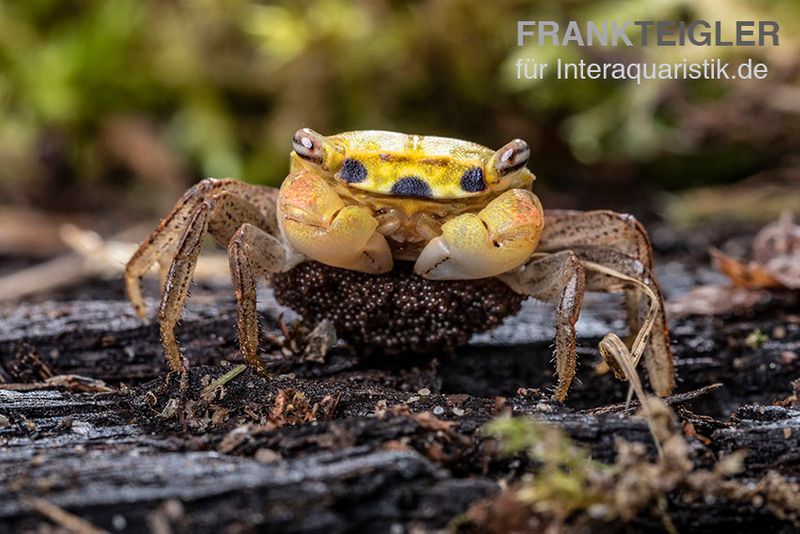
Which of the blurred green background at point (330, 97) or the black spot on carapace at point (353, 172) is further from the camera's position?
the blurred green background at point (330, 97)

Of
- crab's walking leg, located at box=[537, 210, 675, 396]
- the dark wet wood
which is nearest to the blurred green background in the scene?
crab's walking leg, located at box=[537, 210, 675, 396]

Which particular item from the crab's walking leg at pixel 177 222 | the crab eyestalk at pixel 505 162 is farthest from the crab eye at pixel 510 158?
the crab's walking leg at pixel 177 222

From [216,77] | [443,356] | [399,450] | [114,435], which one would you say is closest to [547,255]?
[443,356]

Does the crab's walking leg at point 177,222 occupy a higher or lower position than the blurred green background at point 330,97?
lower

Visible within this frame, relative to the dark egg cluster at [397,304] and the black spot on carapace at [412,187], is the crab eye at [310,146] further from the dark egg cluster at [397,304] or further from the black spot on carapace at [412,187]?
the dark egg cluster at [397,304]

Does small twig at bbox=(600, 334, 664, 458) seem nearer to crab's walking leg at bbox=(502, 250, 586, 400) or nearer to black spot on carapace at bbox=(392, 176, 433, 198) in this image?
crab's walking leg at bbox=(502, 250, 586, 400)
